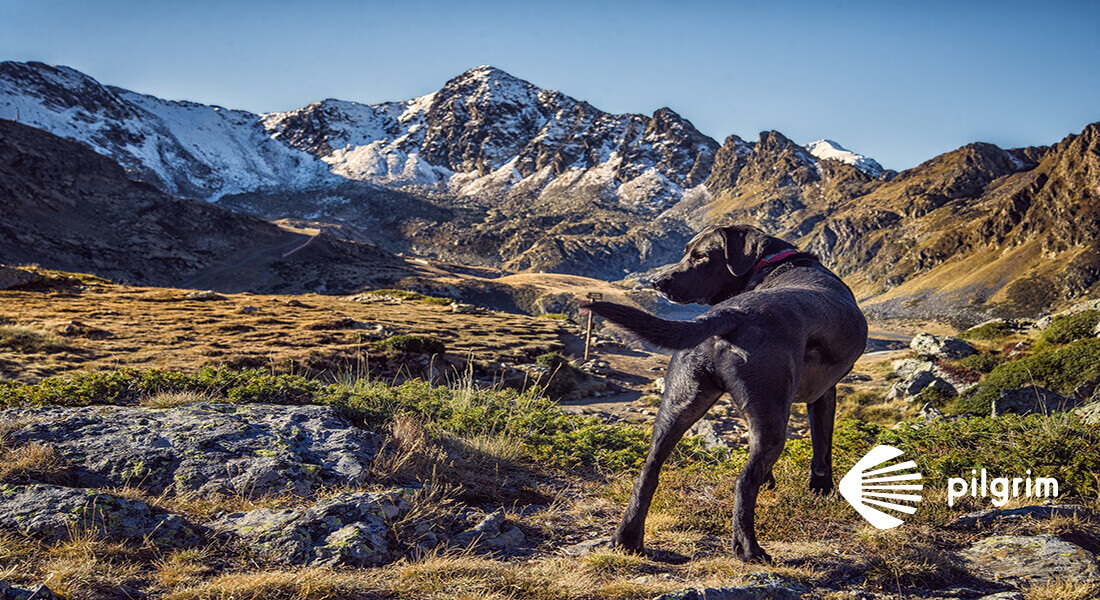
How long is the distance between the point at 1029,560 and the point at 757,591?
1.82 metres

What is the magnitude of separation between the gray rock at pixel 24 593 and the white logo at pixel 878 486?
14.8ft

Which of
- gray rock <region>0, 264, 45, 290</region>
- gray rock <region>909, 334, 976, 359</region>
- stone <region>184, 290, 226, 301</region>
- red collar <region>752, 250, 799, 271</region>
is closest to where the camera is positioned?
red collar <region>752, 250, 799, 271</region>

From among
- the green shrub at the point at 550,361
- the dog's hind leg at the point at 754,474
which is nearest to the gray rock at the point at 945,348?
the green shrub at the point at 550,361

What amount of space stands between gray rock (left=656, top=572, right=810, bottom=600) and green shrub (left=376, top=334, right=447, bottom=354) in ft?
52.5

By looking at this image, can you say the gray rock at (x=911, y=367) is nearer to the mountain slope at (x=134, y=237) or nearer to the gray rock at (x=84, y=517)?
the gray rock at (x=84, y=517)

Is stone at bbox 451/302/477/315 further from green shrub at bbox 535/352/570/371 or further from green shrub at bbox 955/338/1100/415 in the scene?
green shrub at bbox 955/338/1100/415

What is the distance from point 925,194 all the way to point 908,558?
152512mm

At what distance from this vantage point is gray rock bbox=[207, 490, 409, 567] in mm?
3021

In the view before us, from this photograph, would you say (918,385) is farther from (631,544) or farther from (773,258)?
(631,544)

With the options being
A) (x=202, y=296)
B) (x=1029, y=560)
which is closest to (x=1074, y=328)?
(x=1029, y=560)

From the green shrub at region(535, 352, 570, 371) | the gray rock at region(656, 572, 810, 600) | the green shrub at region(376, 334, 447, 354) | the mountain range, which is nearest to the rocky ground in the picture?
the gray rock at region(656, 572, 810, 600)

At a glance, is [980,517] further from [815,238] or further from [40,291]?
[815,238]

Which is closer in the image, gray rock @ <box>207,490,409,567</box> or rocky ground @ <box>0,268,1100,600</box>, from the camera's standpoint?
rocky ground @ <box>0,268,1100,600</box>

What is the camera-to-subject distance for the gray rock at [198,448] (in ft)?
12.6
